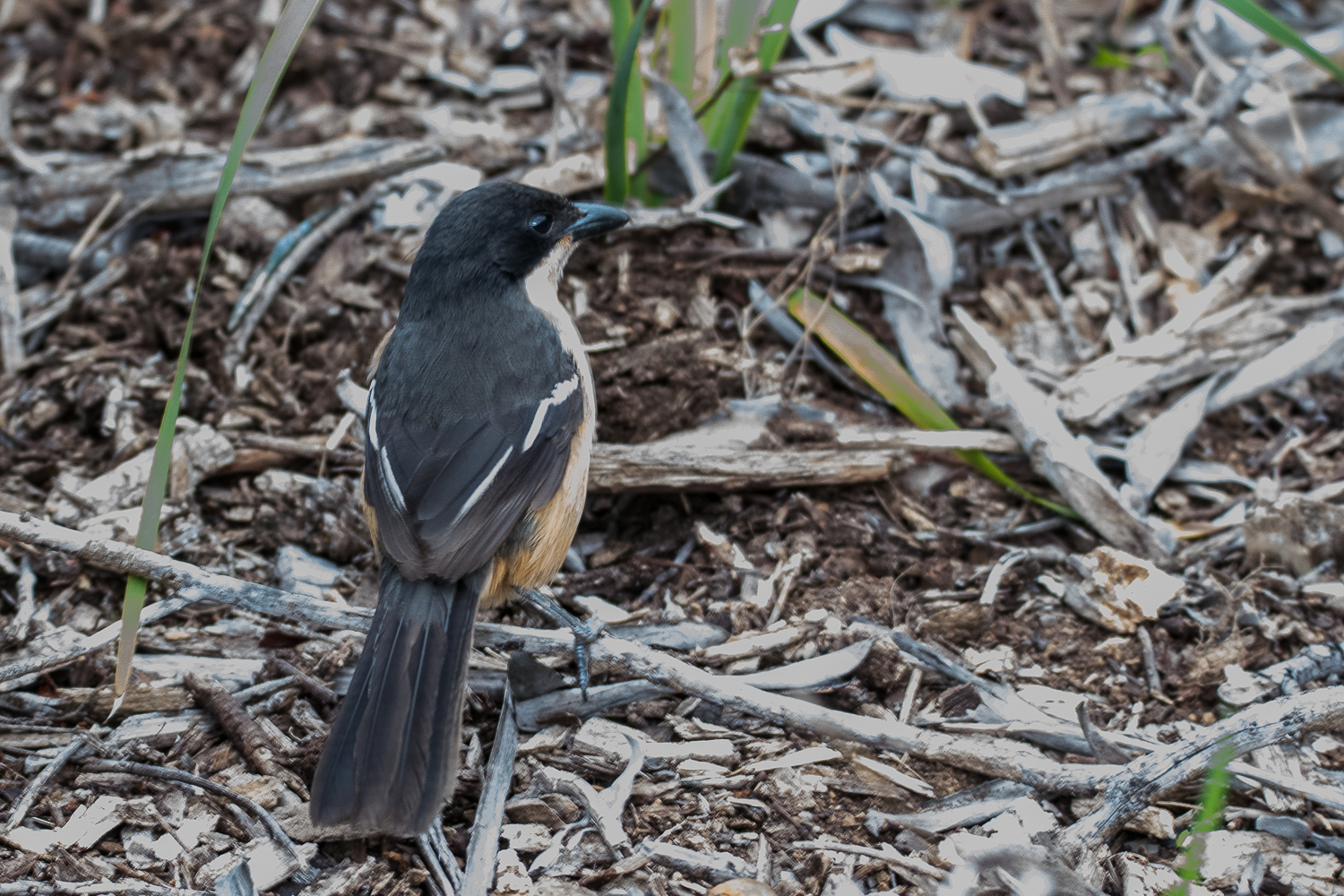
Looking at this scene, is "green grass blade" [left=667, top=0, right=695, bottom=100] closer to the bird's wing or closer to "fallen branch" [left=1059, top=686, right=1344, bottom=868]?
the bird's wing

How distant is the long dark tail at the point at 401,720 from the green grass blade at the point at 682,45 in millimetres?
2671

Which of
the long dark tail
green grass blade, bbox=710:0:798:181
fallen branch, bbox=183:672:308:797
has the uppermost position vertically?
green grass blade, bbox=710:0:798:181

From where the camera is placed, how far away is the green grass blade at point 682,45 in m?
5.06

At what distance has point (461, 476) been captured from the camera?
376 cm

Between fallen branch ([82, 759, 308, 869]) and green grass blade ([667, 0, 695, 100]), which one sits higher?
green grass blade ([667, 0, 695, 100])

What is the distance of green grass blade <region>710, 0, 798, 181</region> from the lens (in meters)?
4.76

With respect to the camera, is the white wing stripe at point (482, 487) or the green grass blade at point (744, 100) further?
the green grass blade at point (744, 100)

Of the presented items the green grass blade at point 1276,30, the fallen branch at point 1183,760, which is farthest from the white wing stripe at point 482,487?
the green grass blade at point 1276,30

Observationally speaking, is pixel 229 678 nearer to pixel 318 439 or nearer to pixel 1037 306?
pixel 318 439

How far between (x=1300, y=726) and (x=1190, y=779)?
0.32 meters

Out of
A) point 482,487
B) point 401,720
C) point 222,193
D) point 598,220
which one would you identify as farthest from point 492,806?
point 598,220

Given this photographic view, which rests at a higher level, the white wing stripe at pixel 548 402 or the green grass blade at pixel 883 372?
the white wing stripe at pixel 548 402

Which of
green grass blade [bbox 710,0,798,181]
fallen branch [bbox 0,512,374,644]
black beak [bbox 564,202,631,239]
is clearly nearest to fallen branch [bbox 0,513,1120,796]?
fallen branch [bbox 0,512,374,644]

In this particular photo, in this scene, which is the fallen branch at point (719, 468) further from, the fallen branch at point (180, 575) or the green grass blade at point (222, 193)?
the green grass blade at point (222, 193)
